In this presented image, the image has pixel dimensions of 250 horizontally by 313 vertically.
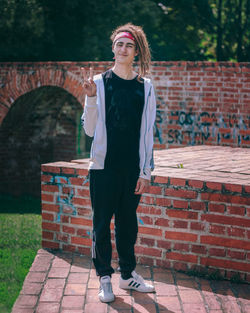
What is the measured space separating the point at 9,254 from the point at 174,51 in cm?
1383

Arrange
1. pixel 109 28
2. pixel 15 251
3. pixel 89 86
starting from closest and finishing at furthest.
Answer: pixel 89 86 < pixel 15 251 < pixel 109 28

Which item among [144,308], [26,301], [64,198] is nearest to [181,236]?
[144,308]

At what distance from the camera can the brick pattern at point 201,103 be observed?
8305 millimetres

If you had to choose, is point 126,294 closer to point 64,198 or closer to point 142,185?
point 142,185

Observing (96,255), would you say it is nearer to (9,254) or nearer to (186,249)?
(186,249)

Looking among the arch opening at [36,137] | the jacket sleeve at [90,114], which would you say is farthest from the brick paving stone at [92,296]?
the arch opening at [36,137]

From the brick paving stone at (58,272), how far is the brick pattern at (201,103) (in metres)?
4.86

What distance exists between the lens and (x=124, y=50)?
3498 millimetres

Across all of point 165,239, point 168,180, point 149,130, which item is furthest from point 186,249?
point 149,130

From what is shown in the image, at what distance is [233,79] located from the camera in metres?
8.38

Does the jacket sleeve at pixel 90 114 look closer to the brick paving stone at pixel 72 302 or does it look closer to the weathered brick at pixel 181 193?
the weathered brick at pixel 181 193

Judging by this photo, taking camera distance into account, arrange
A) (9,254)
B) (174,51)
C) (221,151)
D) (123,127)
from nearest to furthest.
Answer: (123,127) → (9,254) → (221,151) → (174,51)

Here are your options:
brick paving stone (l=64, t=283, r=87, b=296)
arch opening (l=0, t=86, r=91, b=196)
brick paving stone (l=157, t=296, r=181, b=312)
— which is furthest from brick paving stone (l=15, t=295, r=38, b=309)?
arch opening (l=0, t=86, r=91, b=196)

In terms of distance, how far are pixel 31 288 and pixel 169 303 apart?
1103 millimetres
